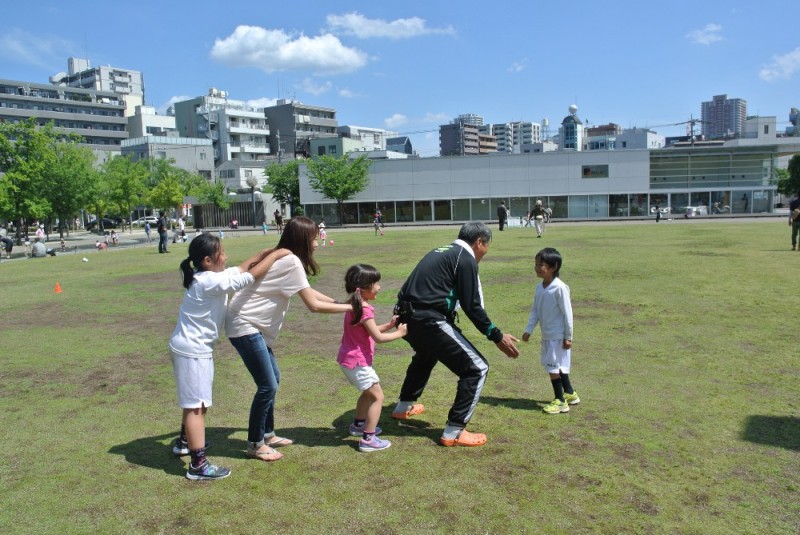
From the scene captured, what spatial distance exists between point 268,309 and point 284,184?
70.8 m

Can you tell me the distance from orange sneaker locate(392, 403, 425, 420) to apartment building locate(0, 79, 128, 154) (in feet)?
351

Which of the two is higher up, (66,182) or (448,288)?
(66,182)

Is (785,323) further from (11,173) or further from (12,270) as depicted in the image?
(11,173)

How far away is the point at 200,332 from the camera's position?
4348 mm

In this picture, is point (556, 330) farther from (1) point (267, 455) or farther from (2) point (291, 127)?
(2) point (291, 127)

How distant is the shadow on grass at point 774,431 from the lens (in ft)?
15.7

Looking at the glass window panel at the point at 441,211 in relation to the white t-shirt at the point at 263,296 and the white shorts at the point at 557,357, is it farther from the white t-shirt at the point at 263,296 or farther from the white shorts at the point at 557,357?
the white t-shirt at the point at 263,296

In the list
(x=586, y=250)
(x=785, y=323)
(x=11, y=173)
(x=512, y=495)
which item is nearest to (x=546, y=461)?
(x=512, y=495)

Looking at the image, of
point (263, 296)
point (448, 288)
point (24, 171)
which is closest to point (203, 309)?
point (263, 296)

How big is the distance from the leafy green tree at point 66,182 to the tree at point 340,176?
26.7 m

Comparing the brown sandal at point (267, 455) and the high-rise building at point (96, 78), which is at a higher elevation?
the high-rise building at point (96, 78)

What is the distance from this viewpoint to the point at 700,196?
193 feet

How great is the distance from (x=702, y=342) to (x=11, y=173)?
37.8 metres

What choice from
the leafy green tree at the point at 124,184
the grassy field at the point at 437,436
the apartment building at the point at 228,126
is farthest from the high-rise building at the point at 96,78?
the grassy field at the point at 437,436
